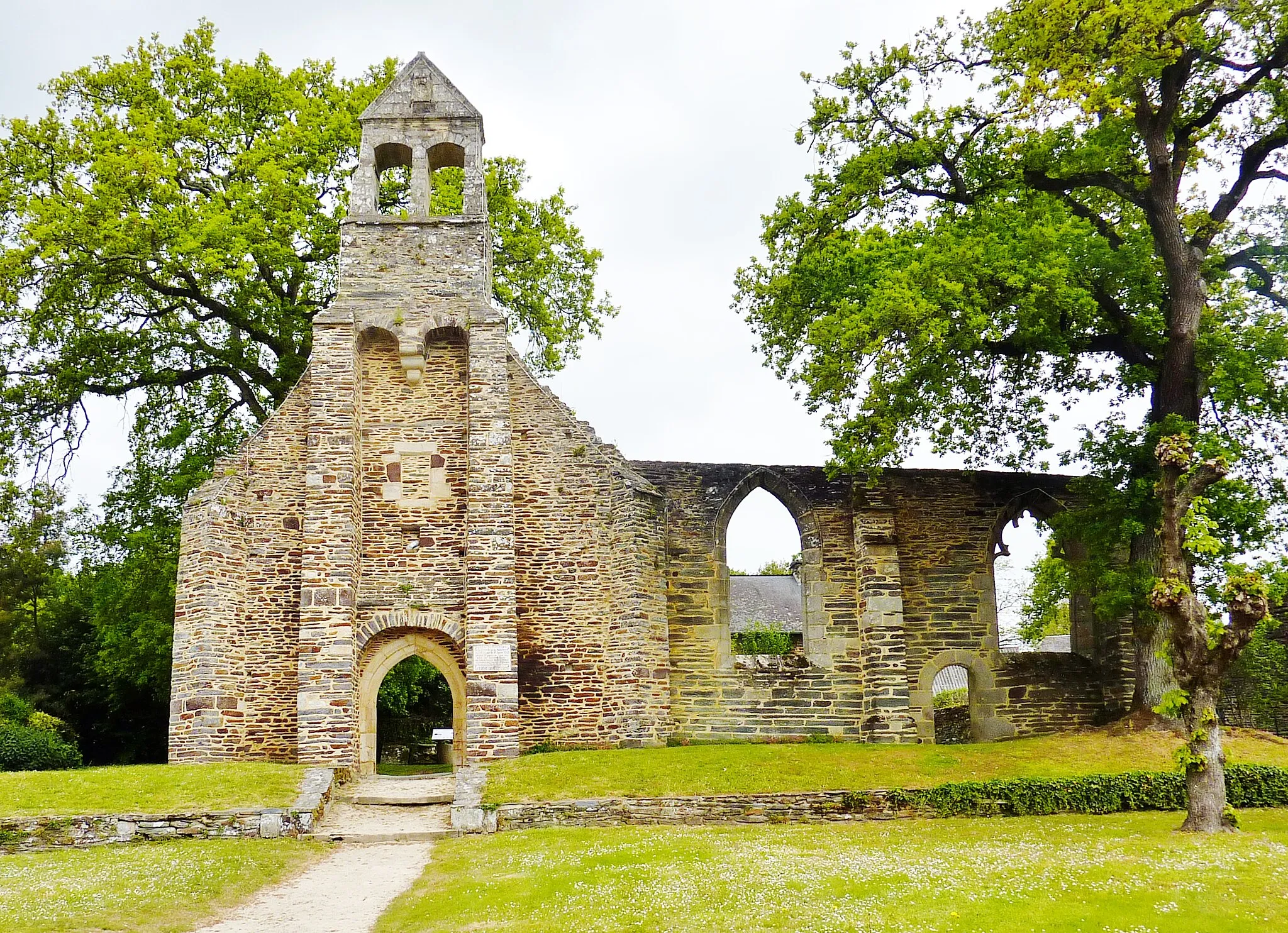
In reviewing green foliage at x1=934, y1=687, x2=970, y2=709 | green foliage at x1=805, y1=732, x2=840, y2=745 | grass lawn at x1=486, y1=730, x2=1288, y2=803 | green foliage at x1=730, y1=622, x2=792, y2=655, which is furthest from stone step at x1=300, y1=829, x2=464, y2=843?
green foliage at x1=934, y1=687, x2=970, y2=709

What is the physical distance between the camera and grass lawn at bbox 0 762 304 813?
13.8 metres

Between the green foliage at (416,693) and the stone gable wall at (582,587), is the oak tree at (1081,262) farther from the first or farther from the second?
the green foliage at (416,693)

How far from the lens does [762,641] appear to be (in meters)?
33.7

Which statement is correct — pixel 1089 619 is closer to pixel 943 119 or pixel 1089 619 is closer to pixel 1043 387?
pixel 1043 387

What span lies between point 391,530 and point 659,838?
28.4 ft

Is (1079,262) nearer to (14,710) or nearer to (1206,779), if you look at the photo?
(1206,779)

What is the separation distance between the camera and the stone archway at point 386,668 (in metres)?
18.2

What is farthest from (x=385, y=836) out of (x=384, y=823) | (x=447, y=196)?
(x=447, y=196)

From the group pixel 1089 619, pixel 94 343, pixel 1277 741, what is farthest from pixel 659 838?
pixel 94 343

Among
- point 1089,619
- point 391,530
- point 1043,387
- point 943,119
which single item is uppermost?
point 943,119

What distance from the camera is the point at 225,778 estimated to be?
50.3ft

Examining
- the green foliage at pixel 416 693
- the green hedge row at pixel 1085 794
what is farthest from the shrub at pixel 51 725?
the green hedge row at pixel 1085 794

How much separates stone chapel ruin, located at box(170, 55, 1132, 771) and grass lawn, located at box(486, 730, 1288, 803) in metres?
1.52

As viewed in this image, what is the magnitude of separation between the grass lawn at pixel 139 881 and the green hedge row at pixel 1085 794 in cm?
785
